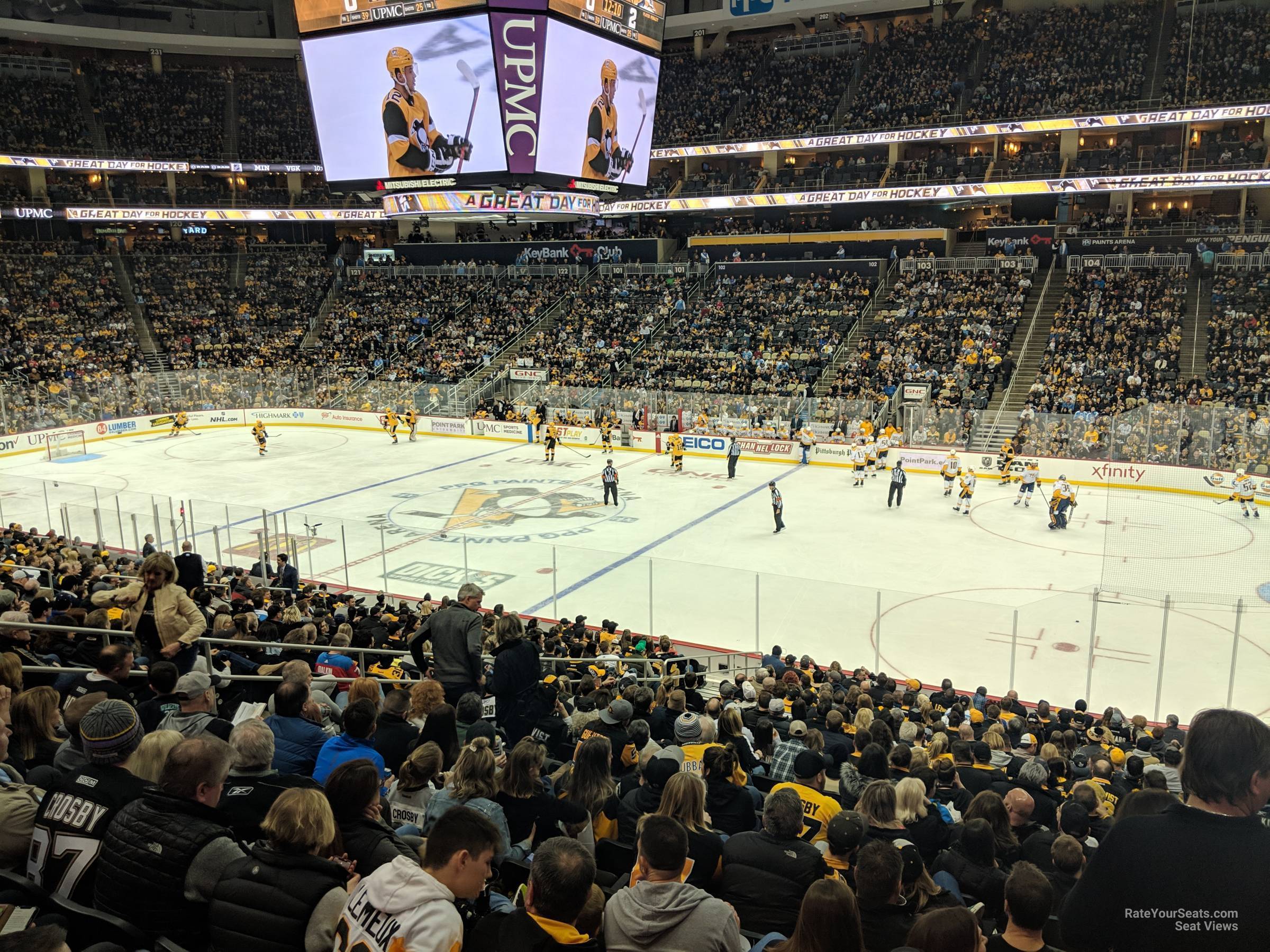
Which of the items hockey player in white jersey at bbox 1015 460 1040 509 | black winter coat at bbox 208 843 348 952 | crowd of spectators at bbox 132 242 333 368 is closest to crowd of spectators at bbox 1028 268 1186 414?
hockey player in white jersey at bbox 1015 460 1040 509

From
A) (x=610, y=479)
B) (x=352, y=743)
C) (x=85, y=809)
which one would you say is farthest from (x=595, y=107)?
(x=85, y=809)

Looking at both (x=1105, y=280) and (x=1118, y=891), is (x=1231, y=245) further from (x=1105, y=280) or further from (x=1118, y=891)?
(x=1118, y=891)

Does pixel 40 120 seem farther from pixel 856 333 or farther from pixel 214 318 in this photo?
pixel 856 333

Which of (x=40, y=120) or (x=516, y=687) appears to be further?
(x=40, y=120)

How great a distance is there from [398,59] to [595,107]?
4.80 m

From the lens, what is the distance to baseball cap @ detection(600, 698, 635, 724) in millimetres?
6586

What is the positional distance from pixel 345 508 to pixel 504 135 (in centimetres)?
1015

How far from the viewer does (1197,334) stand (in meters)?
30.6

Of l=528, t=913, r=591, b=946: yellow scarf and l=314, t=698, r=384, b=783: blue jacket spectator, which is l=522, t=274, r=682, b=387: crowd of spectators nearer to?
l=314, t=698, r=384, b=783: blue jacket spectator

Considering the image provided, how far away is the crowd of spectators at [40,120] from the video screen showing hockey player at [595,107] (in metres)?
36.8

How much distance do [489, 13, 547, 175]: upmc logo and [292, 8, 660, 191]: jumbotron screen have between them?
0.08 feet

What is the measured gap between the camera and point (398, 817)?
181 inches

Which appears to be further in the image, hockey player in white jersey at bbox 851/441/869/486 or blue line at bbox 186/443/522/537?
hockey player in white jersey at bbox 851/441/869/486

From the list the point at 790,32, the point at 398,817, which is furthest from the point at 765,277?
the point at 398,817
